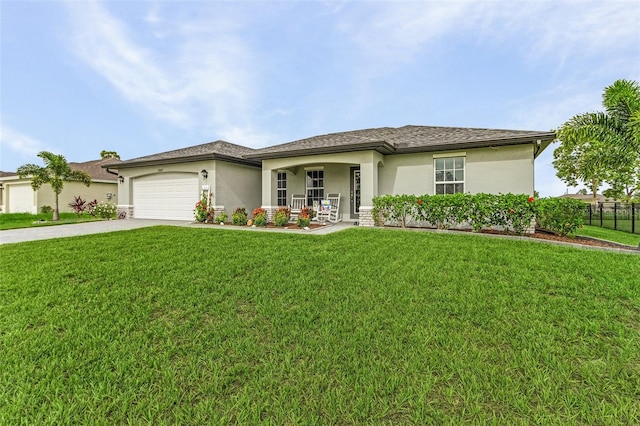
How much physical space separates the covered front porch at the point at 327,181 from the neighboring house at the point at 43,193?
46.6ft

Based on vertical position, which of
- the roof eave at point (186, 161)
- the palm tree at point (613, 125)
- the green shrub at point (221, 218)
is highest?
the palm tree at point (613, 125)

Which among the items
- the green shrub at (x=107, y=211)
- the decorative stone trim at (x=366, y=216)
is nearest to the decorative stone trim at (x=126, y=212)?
the green shrub at (x=107, y=211)

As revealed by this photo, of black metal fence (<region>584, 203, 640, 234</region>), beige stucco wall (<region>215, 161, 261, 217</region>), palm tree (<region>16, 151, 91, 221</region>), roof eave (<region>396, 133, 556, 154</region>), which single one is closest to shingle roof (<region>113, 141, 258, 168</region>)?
beige stucco wall (<region>215, 161, 261, 217</region>)

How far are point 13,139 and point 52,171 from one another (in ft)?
8.54

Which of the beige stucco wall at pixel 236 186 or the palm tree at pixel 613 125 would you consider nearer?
the palm tree at pixel 613 125

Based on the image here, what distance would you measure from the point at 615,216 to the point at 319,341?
1847 centimetres

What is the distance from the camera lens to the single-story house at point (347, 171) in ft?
30.6

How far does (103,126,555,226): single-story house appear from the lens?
367 inches

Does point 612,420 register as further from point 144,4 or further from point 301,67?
point 301,67

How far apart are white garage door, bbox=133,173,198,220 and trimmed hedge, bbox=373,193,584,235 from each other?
957 centimetres

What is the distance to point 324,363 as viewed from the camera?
7.68 feet

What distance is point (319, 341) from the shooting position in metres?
2.64

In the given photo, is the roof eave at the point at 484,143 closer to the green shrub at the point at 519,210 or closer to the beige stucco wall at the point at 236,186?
the green shrub at the point at 519,210

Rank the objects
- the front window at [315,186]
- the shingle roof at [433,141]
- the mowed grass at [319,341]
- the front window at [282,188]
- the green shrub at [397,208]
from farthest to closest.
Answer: the front window at [282,188]
the front window at [315,186]
the green shrub at [397,208]
the shingle roof at [433,141]
the mowed grass at [319,341]
